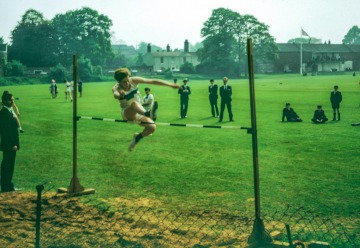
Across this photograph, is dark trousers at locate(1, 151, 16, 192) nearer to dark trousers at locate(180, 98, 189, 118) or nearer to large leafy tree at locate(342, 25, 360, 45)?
dark trousers at locate(180, 98, 189, 118)

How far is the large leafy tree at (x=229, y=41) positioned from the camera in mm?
79000

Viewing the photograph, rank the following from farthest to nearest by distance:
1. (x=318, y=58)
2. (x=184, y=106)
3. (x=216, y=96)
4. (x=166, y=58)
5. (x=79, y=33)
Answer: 1. (x=166, y=58)
2. (x=318, y=58)
3. (x=79, y=33)
4. (x=184, y=106)
5. (x=216, y=96)

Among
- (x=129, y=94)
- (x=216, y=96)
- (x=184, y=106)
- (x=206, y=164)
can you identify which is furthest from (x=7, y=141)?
(x=216, y=96)

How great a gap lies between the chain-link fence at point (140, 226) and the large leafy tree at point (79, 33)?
70928 mm

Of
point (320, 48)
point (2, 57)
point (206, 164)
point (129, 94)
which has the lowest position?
point (206, 164)

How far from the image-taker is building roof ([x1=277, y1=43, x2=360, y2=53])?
109 metres

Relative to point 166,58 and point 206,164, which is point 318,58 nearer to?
point 166,58

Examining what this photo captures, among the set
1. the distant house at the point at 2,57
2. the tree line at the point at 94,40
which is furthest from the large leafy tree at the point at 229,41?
the distant house at the point at 2,57

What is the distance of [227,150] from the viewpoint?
49.9 ft

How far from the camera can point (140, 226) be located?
7648 millimetres

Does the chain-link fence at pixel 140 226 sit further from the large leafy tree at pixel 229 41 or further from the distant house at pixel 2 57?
the large leafy tree at pixel 229 41

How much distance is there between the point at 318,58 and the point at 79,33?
58.9 meters

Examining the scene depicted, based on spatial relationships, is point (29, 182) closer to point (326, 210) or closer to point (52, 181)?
point (52, 181)

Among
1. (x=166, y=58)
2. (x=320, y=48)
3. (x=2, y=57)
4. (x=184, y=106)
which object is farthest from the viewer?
(x=166, y=58)
